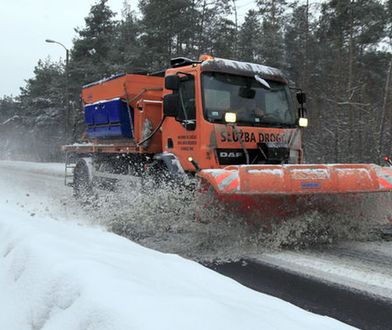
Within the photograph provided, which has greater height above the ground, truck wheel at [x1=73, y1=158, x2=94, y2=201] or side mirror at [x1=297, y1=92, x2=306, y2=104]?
side mirror at [x1=297, y1=92, x2=306, y2=104]

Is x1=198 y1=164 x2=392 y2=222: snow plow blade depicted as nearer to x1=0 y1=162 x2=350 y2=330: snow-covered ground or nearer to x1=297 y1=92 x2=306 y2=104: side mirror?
x1=0 y1=162 x2=350 y2=330: snow-covered ground

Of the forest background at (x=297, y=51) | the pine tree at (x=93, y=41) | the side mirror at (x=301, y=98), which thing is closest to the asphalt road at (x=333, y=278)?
the side mirror at (x=301, y=98)

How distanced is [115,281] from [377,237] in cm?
460

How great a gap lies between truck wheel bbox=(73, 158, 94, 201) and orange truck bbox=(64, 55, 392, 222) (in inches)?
9.6

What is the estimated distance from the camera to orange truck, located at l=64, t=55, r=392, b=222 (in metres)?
5.68

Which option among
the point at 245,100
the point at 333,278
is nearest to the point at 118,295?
the point at 333,278

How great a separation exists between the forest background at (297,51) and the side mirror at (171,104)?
669cm

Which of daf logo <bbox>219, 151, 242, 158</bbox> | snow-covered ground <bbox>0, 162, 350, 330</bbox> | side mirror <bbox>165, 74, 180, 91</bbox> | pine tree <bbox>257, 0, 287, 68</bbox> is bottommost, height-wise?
snow-covered ground <bbox>0, 162, 350, 330</bbox>

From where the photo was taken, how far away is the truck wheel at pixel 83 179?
9.99 m

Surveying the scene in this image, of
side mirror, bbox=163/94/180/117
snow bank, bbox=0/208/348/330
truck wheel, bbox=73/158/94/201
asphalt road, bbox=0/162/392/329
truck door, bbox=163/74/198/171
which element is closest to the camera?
snow bank, bbox=0/208/348/330

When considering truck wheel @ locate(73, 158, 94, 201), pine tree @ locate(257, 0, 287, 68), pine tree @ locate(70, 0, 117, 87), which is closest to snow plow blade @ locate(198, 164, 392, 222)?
truck wheel @ locate(73, 158, 94, 201)

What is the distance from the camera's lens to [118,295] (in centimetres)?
272

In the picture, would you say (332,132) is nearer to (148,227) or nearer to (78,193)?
(78,193)

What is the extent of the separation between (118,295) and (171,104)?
15.4 feet
